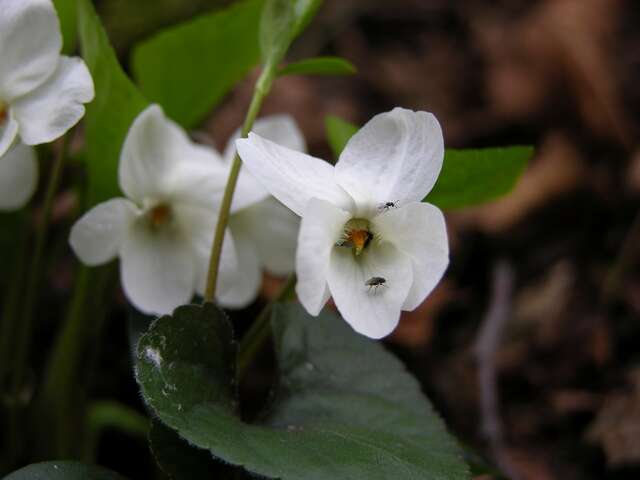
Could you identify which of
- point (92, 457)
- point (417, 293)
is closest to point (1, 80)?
point (417, 293)

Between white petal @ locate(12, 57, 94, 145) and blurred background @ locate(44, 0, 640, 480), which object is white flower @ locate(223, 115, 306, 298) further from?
blurred background @ locate(44, 0, 640, 480)

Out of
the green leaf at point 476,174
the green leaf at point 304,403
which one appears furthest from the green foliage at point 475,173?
the green leaf at point 304,403

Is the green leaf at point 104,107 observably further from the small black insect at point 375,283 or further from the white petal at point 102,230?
the small black insect at point 375,283

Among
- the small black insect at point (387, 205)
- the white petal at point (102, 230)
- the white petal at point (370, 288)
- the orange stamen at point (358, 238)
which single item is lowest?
the white petal at point (102, 230)

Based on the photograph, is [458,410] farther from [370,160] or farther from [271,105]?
[271,105]

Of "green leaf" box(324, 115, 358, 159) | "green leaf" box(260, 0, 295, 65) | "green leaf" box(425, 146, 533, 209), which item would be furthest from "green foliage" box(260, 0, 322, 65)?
"green leaf" box(425, 146, 533, 209)

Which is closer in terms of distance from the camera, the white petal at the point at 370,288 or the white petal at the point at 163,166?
the white petal at the point at 370,288
